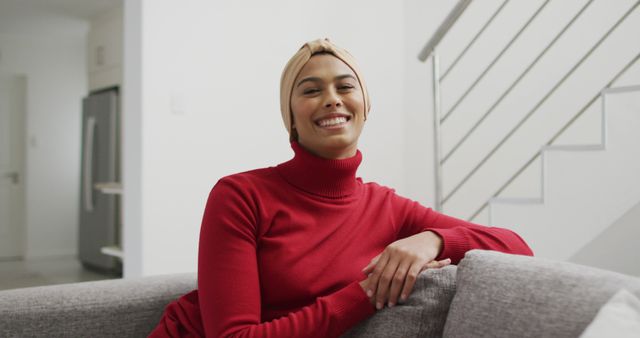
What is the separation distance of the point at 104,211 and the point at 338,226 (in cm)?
483

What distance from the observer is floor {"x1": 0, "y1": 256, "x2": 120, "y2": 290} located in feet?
17.8

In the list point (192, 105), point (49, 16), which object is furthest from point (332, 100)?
point (49, 16)

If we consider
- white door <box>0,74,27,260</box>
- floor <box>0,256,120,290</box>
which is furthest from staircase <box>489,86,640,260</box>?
white door <box>0,74,27,260</box>

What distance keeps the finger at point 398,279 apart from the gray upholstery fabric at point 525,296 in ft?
0.34

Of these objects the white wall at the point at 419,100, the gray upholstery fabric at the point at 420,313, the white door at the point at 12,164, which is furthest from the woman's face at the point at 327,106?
the white door at the point at 12,164

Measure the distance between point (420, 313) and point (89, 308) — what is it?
2.42ft

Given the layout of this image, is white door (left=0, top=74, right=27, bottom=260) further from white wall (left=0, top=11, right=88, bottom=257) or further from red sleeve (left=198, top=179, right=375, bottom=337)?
red sleeve (left=198, top=179, right=375, bottom=337)

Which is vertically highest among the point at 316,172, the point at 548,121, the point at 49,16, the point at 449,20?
the point at 49,16

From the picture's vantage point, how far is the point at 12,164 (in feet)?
23.1

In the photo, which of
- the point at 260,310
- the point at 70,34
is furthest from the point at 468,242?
the point at 70,34

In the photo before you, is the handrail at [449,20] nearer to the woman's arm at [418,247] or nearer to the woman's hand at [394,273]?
the woman's arm at [418,247]

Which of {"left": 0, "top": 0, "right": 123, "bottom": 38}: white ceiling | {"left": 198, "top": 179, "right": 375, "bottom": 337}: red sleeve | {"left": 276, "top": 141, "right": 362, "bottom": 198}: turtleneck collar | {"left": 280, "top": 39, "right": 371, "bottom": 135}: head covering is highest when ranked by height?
{"left": 0, "top": 0, "right": 123, "bottom": 38}: white ceiling

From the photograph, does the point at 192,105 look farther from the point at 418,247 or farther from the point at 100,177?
the point at 100,177

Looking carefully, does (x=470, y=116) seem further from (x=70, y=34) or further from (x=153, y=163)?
(x=70, y=34)
